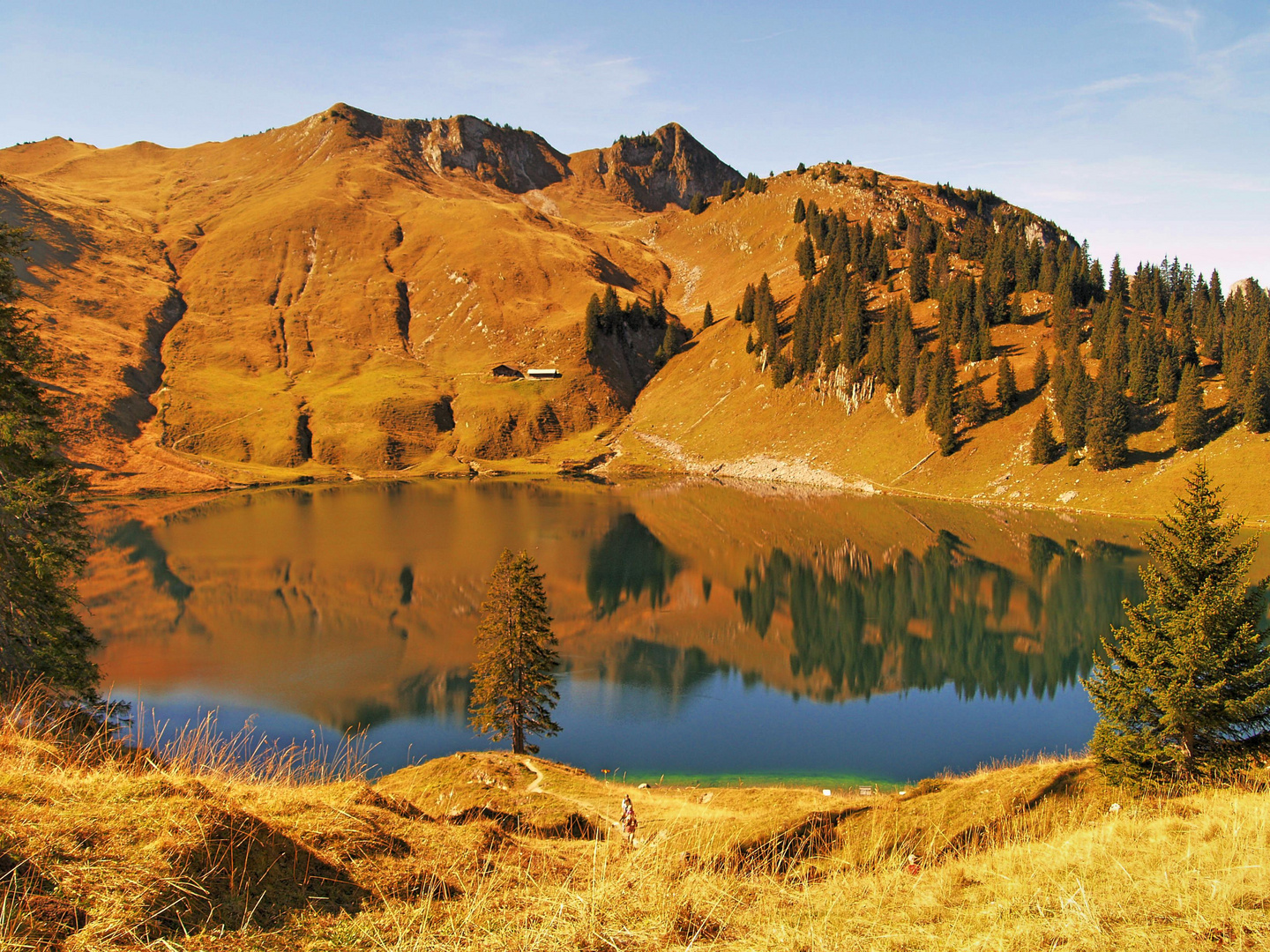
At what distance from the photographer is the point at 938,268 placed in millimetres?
155125

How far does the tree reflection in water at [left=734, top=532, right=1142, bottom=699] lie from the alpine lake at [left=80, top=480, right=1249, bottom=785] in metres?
0.26

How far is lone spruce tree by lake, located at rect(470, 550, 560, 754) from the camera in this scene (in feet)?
121

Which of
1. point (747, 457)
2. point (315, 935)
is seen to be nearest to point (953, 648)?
point (315, 935)

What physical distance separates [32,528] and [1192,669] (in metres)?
36.0

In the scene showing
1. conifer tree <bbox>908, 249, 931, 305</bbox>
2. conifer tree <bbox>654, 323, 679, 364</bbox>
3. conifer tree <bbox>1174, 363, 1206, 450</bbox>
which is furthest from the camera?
conifer tree <bbox>654, 323, 679, 364</bbox>

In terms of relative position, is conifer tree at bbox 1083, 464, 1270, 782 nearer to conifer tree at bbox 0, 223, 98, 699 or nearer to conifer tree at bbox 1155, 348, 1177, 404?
conifer tree at bbox 0, 223, 98, 699

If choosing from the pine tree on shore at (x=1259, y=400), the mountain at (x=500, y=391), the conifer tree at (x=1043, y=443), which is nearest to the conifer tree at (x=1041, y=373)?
the mountain at (x=500, y=391)

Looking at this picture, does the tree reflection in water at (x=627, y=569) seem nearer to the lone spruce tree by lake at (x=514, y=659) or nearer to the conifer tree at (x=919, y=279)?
the lone spruce tree by lake at (x=514, y=659)

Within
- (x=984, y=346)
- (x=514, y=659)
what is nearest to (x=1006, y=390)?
(x=984, y=346)

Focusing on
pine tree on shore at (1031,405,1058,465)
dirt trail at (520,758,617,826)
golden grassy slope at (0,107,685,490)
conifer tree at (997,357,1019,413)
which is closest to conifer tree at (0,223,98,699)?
dirt trail at (520,758,617,826)

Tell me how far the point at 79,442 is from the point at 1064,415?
169394 mm

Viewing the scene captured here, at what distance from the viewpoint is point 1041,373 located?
119875 mm

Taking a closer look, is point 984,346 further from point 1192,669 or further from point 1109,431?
point 1192,669

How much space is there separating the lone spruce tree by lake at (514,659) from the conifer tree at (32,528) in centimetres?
1740
